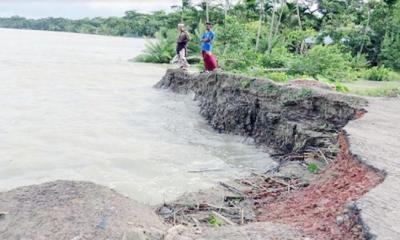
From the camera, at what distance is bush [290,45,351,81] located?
18.9 metres

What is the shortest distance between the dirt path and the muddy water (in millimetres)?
2439

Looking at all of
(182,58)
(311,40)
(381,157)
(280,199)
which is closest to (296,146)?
(280,199)

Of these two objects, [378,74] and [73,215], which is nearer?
[73,215]

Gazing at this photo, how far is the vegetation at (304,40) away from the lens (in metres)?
19.4

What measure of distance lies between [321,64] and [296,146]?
402 inches

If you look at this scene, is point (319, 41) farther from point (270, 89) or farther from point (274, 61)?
point (270, 89)

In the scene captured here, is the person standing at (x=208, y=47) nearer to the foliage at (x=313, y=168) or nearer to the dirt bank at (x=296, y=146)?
the dirt bank at (x=296, y=146)

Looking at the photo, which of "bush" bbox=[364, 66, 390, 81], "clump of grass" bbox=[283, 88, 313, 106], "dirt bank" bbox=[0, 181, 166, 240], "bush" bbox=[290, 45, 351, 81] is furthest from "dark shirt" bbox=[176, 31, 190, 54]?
"dirt bank" bbox=[0, 181, 166, 240]

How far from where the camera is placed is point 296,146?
9.77 metres

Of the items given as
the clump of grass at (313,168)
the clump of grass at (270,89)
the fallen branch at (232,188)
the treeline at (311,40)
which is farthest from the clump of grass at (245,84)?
the fallen branch at (232,188)

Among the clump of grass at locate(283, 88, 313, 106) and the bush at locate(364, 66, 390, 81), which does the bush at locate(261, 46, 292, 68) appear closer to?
the bush at locate(364, 66, 390, 81)

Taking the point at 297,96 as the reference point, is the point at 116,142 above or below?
below

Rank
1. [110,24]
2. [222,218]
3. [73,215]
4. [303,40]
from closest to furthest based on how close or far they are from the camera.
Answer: [73,215], [222,218], [303,40], [110,24]

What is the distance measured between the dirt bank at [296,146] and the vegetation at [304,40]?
109 centimetres
